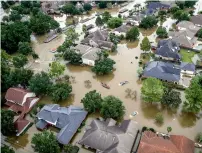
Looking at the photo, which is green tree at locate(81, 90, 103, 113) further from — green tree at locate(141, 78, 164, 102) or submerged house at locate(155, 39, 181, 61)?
submerged house at locate(155, 39, 181, 61)

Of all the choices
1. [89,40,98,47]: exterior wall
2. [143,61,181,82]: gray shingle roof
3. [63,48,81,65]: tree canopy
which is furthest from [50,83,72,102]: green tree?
[89,40,98,47]: exterior wall

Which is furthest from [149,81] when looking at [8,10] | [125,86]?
[8,10]

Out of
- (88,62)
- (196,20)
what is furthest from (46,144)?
(196,20)

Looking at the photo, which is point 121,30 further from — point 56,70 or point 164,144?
point 164,144

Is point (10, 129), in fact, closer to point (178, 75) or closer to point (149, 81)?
point (149, 81)

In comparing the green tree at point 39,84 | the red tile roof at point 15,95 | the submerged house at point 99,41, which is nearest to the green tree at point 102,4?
the submerged house at point 99,41

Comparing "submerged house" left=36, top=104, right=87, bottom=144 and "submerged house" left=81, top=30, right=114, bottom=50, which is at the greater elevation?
"submerged house" left=36, top=104, right=87, bottom=144
